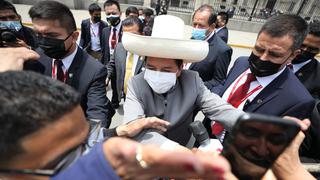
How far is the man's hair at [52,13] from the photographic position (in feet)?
6.18

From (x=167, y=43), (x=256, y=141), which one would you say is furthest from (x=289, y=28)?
(x=256, y=141)

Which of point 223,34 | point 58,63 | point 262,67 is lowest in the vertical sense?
point 223,34

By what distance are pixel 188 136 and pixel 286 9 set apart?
2551 centimetres

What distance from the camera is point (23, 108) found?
2.23 ft

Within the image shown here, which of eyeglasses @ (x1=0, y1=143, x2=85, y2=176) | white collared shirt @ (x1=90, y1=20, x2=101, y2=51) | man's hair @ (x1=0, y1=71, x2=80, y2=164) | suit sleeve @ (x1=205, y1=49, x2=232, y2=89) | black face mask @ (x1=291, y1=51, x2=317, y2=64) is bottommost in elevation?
white collared shirt @ (x1=90, y1=20, x2=101, y2=51)

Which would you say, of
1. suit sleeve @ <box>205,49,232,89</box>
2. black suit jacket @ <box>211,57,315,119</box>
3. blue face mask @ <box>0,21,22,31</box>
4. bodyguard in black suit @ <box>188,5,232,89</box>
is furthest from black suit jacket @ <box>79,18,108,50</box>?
black suit jacket @ <box>211,57,315,119</box>

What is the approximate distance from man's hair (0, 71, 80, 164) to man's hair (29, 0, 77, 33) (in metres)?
1.30

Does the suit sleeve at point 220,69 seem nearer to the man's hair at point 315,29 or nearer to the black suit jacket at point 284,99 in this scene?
the man's hair at point 315,29

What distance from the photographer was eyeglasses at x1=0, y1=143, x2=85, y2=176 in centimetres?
69

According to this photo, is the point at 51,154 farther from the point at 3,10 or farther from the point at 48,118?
the point at 3,10

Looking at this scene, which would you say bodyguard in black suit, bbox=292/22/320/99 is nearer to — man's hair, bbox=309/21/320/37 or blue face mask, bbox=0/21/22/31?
man's hair, bbox=309/21/320/37

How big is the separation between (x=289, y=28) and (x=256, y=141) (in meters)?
1.64

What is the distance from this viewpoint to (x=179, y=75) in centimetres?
186

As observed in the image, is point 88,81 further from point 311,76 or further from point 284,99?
point 311,76
